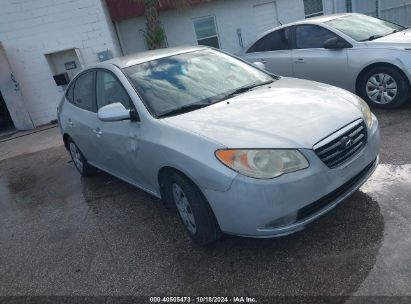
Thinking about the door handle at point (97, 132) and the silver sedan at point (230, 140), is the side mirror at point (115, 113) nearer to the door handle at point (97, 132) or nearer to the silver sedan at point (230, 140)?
the silver sedan at point (230, 140)

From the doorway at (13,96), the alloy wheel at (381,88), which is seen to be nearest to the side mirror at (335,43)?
the alloy wheel at (381,88)

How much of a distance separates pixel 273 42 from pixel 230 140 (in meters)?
5.07

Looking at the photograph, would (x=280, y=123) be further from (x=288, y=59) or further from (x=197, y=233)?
(x=288, y=59)

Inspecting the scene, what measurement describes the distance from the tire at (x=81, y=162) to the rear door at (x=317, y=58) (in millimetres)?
3825

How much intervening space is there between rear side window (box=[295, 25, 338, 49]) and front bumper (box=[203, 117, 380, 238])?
4175mm

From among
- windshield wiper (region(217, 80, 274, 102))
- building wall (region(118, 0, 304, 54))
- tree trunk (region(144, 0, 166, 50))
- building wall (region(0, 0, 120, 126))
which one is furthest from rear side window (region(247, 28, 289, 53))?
building wall (region(118, 0, 304, 54))

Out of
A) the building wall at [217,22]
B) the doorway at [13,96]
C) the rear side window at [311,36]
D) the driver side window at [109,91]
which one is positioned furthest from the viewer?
the building wall at [217,22]

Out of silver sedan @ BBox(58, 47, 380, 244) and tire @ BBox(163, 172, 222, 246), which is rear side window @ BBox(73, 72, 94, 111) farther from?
tire @ BBox(163, 172, 222, 246)

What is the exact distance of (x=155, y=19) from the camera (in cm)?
1245

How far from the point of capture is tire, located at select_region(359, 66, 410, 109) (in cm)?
579

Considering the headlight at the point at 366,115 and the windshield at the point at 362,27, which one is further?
the windshield at the point at 362,27

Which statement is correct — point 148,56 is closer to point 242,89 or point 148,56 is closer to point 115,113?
point 115,113

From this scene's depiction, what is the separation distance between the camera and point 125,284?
3205 millimetres

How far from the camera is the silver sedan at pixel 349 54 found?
584 centimetres
